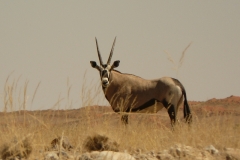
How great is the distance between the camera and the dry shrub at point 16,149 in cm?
473

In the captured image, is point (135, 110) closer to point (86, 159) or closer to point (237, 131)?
point (237, 131)

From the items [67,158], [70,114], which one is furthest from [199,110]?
[67,158]

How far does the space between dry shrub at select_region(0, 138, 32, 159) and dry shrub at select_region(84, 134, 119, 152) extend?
799 mm

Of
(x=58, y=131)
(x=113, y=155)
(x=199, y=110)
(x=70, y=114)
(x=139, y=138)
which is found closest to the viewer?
(x=113, y=155)

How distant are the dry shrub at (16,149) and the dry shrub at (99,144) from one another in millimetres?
799

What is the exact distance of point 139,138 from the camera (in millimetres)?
6242

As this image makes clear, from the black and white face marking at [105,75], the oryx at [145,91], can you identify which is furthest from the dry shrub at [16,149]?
the oryx at [145,91]

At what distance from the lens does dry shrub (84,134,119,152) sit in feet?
17.5

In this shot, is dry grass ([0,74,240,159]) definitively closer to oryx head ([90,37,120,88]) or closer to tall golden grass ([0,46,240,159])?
tall golden grass ([0,46,240,159])

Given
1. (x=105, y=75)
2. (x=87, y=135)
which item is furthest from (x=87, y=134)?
(x=105, y=75)

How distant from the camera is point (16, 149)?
15.7 feet

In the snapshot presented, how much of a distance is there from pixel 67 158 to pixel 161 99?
233 inches

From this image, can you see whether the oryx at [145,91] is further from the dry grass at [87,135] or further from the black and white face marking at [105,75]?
the dry grass at [87,135]

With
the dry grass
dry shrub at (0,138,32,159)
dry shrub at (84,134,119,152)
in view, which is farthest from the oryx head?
dry shrub at (0,138,32,159)
